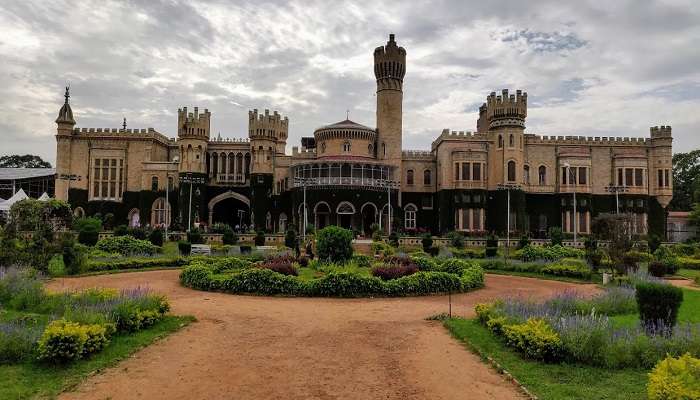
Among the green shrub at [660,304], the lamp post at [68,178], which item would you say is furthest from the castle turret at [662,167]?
the lamp post at [68,178]

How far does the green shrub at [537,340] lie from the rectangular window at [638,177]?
4963 centimetres

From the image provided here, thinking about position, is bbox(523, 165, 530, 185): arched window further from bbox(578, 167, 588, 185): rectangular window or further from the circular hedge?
the circular hedge

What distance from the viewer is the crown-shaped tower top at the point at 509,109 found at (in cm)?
5144

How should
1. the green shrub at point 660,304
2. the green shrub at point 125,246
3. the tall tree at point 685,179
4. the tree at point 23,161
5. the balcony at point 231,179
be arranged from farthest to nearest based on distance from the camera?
the tree at point 23,161 < the tall tree at point 685,179 < the balcony at point 231,179 < the green shrub at point 125,246 < the green shrub at point 660,304

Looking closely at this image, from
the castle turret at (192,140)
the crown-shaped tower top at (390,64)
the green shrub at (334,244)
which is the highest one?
the crown-shaped tower top at (390,64)

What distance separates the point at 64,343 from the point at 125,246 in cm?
2428

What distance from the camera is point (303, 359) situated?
10664 mm

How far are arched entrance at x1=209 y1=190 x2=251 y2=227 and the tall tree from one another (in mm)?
58839

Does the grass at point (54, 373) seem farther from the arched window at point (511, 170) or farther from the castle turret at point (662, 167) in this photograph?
the castle turret at point (662, 167)

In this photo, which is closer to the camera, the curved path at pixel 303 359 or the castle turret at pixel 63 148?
the curved path at pixel 303 359

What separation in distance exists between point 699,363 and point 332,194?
41.2 meters

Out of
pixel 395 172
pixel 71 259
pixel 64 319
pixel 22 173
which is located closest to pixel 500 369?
pixel 64 319

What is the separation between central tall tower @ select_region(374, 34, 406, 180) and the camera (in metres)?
53.8

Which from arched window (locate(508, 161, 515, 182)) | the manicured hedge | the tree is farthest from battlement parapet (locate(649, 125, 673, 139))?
the tree
